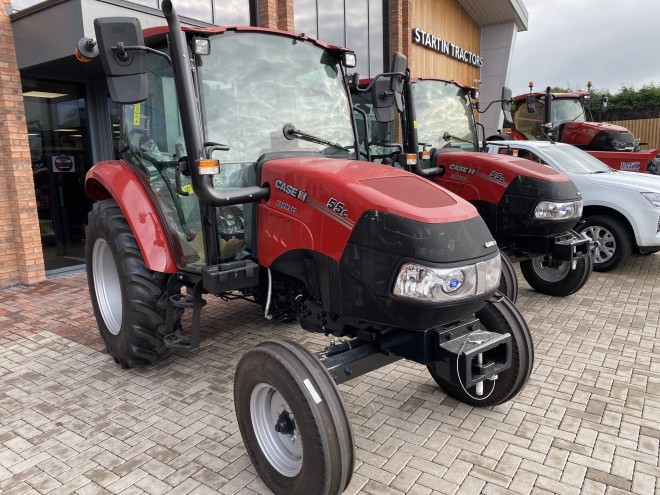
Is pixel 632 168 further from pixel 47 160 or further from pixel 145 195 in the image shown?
pixel 47 160

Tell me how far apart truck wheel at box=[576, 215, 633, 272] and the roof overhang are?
1207cm

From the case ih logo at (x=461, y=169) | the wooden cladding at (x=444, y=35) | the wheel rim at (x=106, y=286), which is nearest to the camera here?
the wheel rim at (x=106, y=286)

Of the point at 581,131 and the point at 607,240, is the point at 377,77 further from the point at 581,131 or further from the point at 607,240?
the point at 581,131

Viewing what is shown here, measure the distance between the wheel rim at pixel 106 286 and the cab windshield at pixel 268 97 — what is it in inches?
72.2

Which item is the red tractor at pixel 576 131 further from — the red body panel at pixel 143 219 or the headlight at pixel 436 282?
the headlight at pixel 436 282

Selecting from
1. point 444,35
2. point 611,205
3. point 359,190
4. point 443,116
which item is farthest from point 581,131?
point 359,190

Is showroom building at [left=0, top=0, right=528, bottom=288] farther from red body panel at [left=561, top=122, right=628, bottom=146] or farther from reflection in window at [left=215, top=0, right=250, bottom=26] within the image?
red body panel at [left=561, top=122, right=628, bottom=146]

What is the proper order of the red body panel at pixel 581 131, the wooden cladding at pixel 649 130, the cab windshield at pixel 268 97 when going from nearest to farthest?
the cab windshield at pixel 268 97
the red body panel at pixel 581 131
the wooden cladding at pixel 649 130

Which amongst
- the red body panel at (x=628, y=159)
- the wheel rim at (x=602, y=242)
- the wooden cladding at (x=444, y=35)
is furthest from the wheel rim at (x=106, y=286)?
the wooden cladding at (x=444, y=35)

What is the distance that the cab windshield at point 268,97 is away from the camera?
316 centimetres

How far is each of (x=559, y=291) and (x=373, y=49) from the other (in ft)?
28.7

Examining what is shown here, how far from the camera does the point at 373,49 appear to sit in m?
12.7

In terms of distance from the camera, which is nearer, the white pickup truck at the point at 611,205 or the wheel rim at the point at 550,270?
the wheel rim at the point at 550,270

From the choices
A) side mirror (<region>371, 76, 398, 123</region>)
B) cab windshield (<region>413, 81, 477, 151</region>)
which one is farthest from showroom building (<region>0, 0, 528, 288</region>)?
side mirror (<region>371, 76, 398, 123</region>)
